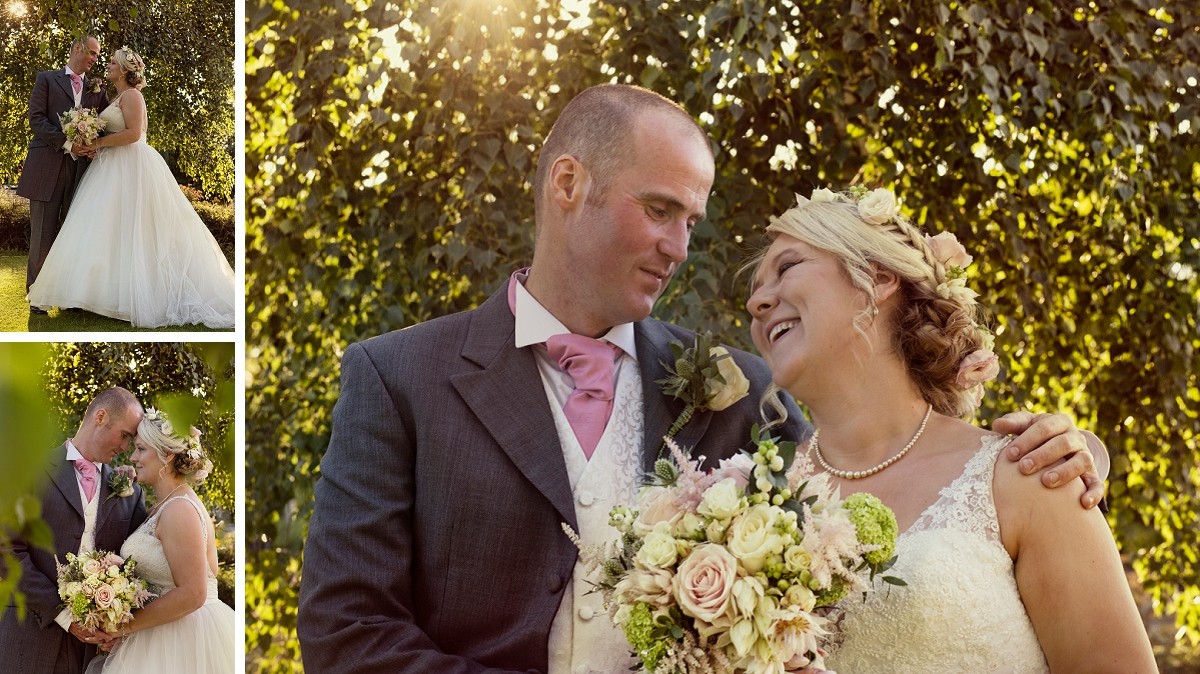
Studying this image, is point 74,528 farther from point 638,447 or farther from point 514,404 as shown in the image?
point 638,447

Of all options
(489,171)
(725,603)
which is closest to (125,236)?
(489,171)

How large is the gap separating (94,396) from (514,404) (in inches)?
41.4

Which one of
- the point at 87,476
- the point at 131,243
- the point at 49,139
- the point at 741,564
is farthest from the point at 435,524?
the point at 49,139

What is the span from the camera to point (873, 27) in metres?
3.94

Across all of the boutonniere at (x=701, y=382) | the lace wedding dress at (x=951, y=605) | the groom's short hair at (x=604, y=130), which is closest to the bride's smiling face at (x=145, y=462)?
the groom's short hair at (x=604, y=130)

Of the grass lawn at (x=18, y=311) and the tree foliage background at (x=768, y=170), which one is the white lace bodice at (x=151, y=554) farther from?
the tree foliage background at (x=768, y=170)

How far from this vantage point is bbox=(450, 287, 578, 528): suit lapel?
7.56ft

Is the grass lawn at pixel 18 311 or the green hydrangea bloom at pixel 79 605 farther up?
the grass lawn at pixel 18 311

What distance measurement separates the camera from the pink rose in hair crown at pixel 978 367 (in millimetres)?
2494

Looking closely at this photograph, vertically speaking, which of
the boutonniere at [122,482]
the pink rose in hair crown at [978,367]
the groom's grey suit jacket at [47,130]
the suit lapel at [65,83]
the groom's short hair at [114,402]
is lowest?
the boutonniere at [122,482]

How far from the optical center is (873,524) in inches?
76.7

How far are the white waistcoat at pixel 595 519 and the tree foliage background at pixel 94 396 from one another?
94 cm

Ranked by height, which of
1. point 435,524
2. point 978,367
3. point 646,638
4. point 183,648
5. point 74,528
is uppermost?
point 978,367

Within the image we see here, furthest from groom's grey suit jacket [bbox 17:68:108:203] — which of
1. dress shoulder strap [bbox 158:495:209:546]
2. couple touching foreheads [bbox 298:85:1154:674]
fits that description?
couple touching foreheads [bbox 298:85:1154:674]
